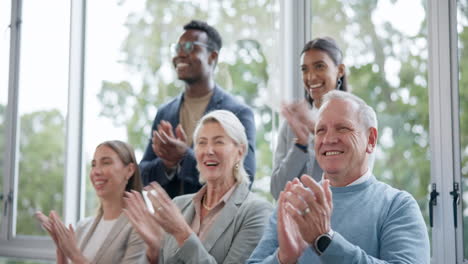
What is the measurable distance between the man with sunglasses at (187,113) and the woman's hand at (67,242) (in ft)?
1.52

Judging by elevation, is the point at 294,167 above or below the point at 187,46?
below

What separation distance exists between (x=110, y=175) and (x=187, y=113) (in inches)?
20.1

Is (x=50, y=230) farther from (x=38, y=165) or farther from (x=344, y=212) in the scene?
(x=344, y=212)

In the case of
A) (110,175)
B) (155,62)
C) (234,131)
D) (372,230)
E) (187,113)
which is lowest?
(372,230)

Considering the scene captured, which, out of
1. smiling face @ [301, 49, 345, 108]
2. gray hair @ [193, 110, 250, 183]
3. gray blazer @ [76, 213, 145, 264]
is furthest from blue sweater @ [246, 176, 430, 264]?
gray blazer @ [76, 213, 145, 264]

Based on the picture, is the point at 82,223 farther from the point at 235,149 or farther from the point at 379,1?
the point at 379,1

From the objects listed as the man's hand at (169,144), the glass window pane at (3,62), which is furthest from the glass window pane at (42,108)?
the man's hand at (169,144)

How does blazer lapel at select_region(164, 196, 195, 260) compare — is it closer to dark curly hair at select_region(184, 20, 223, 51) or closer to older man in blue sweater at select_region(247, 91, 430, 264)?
older man in blue sweater at select_region(247, 91, 430, 264)

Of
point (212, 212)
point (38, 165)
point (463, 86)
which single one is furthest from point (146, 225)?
point (38, 165)

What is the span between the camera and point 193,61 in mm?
3012

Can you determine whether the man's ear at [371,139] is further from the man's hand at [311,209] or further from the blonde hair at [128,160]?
the blonde hair at [128,160]

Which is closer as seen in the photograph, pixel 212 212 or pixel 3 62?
pixel 212 212

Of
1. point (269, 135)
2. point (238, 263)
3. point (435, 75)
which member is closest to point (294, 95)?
point (269, 135)

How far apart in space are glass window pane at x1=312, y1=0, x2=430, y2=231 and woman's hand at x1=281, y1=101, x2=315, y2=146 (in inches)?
24.6
